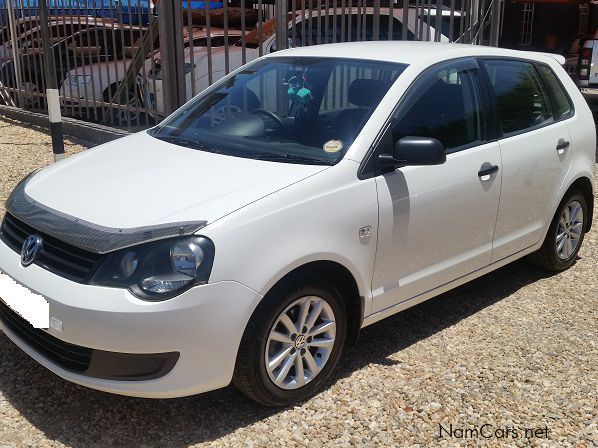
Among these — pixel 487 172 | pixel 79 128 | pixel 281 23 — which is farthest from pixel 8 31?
pixel 487 172

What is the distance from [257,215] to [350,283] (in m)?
0.70

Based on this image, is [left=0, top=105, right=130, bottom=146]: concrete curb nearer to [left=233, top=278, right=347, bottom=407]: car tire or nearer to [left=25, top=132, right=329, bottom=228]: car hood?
[left=25, top=132, right=329, bottom=228]: car hood

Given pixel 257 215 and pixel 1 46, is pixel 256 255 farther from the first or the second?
pixel 1 46

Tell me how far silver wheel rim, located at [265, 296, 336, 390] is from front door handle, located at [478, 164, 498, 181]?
1.30 meters

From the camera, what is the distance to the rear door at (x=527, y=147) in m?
4.24

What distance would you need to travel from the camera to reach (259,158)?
347 centimetres

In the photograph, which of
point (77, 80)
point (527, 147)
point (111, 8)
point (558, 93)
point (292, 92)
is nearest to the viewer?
point (292, 92)

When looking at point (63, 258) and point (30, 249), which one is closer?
point (63, 258)

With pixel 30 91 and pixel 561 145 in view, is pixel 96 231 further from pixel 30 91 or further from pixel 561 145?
pixel 30 91

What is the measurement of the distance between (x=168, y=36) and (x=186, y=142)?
16.4 ft

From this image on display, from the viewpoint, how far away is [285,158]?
3.44m

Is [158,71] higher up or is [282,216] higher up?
[282,216]

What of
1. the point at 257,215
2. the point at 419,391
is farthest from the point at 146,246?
Result: the point at 419,391

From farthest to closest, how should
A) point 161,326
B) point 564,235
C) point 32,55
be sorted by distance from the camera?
1. point 32,55
2. point 564,235
3. point 161,326
